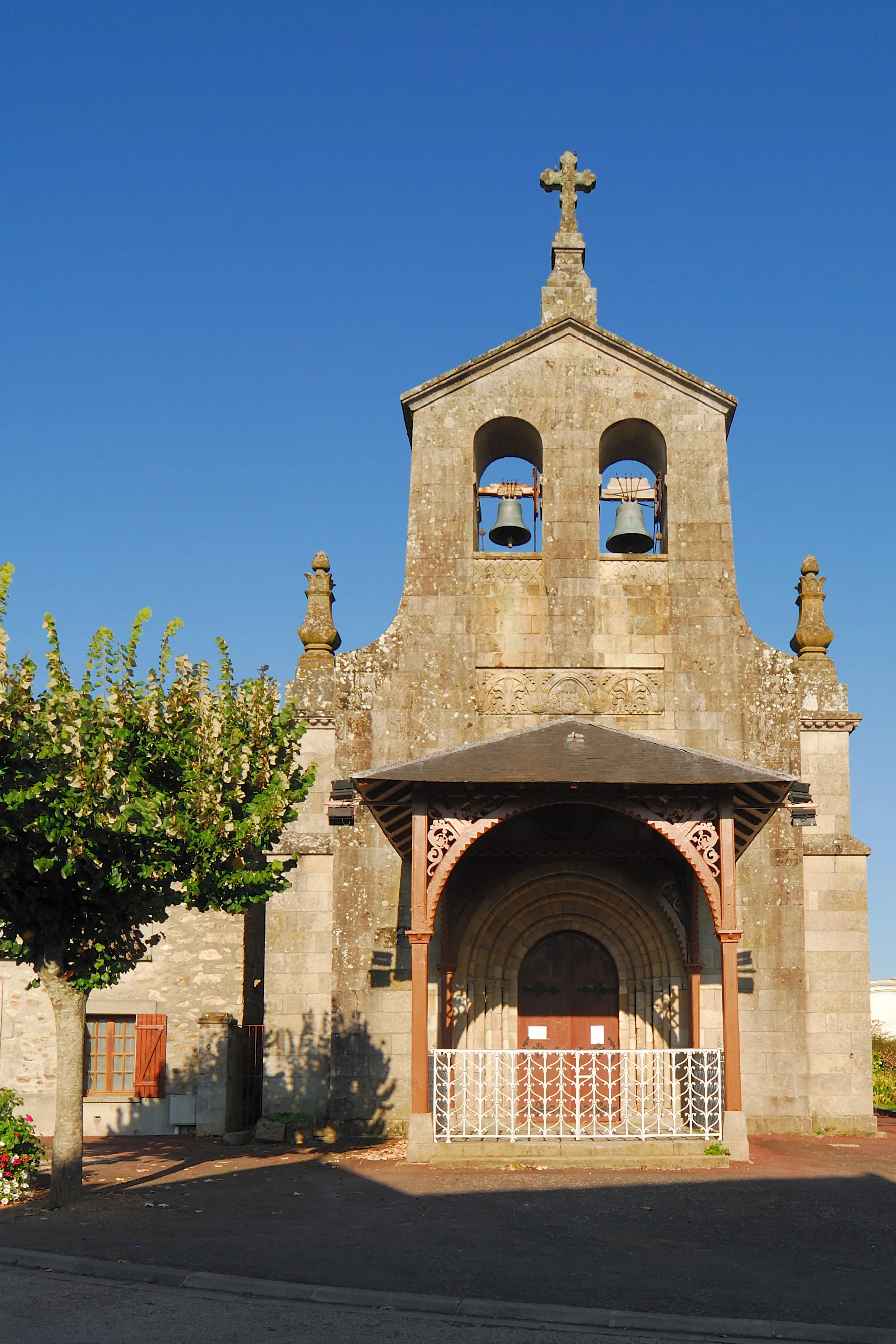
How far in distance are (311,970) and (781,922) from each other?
5.84 meters

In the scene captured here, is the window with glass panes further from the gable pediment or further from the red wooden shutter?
the gable pediment

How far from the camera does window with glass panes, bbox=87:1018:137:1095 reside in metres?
18.6

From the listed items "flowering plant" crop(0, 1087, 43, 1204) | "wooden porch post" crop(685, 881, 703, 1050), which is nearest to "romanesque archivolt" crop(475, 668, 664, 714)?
"wooden porch post" crop(685, 881, 703, 1050)

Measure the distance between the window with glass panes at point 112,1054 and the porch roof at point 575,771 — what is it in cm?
730

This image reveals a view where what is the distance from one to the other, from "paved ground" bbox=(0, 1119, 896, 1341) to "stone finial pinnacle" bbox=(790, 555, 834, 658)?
6372 millimetres

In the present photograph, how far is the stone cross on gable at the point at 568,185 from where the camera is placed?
18.0 m

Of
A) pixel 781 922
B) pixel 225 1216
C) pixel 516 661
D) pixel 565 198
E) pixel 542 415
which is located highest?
pixel 565 198

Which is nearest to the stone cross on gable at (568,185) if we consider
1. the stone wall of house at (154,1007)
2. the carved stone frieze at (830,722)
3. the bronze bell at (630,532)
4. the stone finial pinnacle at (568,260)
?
→ the stone finial pinnacle at (568,260)

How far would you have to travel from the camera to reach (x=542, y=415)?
1697cm

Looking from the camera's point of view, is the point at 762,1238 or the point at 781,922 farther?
the point at 781,922

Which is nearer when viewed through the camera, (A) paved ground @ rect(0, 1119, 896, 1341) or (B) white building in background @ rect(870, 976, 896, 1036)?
(A) paved ground @ rect(0, 1119, 896, 1341)

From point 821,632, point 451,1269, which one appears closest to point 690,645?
point 821,632

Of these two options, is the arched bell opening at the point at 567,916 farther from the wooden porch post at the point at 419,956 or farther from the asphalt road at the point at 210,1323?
the asphalt road at the point at 210,1323

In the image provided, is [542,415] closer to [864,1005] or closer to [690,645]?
[690,645]
